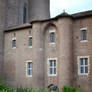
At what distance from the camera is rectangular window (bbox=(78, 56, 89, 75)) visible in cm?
2375

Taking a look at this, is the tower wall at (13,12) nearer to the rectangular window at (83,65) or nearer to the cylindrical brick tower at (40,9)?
the cylindrical brick tower at (40,9)

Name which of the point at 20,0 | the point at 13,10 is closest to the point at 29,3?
the point at 20,0

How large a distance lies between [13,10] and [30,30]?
893 cm

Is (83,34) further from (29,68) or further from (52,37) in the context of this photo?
(29,68)

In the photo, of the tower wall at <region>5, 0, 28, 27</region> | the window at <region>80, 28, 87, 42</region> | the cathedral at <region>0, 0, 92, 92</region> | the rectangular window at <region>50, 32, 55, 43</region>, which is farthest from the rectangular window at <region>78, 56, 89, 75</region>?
the tower wall at <region>5, 0, 28, 27</region>

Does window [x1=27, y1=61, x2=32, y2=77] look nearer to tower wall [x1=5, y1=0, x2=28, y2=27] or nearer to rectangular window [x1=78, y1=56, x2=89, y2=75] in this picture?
rectangular window [x1=78, y1=56, x2=89, y2=75]

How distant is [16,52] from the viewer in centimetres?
3009

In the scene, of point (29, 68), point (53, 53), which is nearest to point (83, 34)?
point (53, 53)

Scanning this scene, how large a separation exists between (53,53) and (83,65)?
13.4ft

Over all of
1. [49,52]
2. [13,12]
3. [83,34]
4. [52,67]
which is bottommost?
[52,67]

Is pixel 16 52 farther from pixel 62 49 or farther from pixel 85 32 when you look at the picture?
pixel 85 32

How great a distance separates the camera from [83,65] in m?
24.0

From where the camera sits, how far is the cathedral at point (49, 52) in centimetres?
2391

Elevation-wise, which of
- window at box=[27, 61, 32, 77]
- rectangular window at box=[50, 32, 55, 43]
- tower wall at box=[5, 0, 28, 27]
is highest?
tower wall at box=[5, 0, 28, 27]
